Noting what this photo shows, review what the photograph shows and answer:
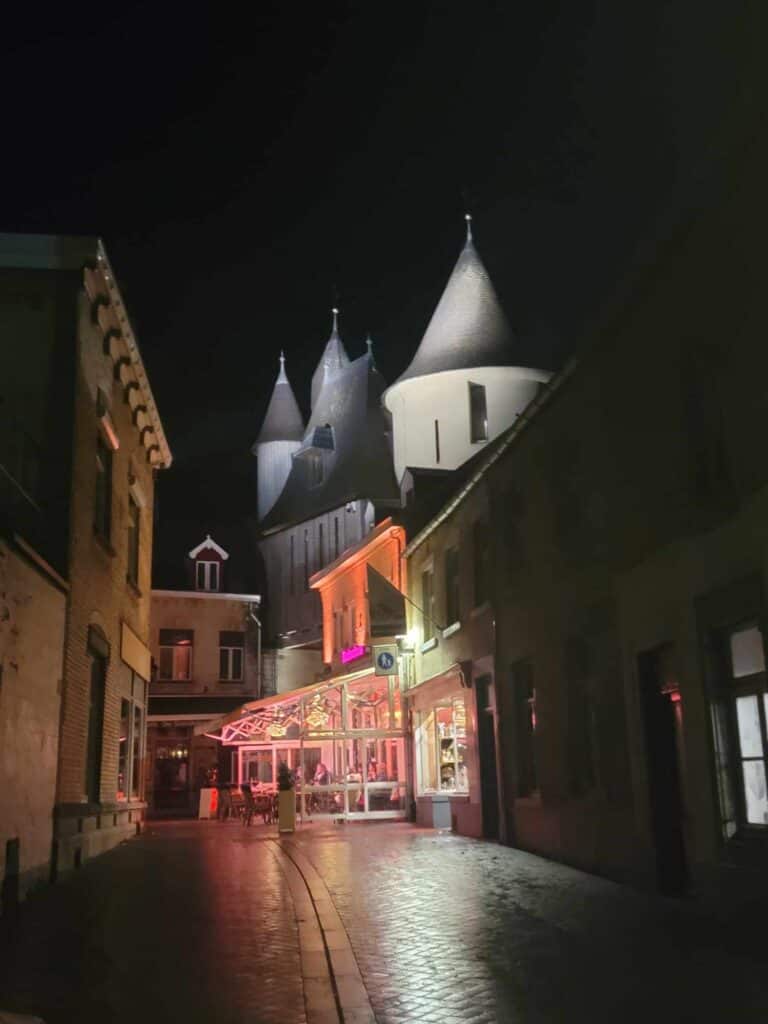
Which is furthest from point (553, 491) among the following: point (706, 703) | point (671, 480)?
point (706, 703)

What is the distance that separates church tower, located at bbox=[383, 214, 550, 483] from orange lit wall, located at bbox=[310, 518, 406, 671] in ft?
13.0

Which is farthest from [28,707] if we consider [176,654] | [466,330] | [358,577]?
[176,654]

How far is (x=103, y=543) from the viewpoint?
52.7 ft

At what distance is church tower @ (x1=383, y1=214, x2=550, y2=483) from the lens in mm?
34094

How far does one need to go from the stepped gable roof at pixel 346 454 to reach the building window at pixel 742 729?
1256 inches

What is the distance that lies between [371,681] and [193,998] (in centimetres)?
1936

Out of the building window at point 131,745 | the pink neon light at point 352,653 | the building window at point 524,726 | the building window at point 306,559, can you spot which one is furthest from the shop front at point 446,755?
the building window at point 306,559

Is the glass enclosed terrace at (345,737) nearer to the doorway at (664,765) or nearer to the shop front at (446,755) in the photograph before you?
the shop front at (446,755)

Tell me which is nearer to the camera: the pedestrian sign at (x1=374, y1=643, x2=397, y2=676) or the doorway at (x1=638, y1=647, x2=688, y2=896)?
the doorway at (x1=638, y1=647, x2=688, y2=896)

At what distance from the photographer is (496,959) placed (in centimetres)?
750

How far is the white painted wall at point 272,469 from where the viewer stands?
54469mm

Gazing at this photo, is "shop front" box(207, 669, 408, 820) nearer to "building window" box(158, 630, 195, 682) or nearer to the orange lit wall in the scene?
the orange lit wall

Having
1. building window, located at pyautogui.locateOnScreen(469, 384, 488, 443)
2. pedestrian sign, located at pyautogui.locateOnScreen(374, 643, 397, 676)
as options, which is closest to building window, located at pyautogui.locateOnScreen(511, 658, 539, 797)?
pedestrian sign, located at pyautogui.locateOnScreen(374, 643, 397, 676)

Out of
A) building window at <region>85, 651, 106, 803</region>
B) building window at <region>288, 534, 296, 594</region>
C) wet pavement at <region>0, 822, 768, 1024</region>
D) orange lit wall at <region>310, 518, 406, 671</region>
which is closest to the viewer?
wet pavement at <region>0, 822, 768, 1024</region>
